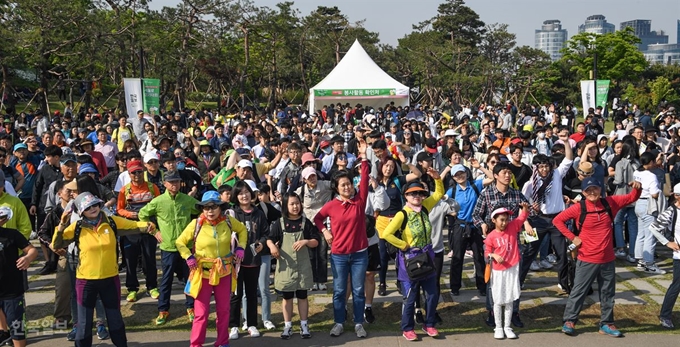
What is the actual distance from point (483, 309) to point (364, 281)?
151 cm

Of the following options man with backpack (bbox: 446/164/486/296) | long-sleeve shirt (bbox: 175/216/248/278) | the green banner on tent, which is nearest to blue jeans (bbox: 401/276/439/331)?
man with backpack (bbox: 446/164/486/296)

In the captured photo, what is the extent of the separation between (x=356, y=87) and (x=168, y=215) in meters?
20.0

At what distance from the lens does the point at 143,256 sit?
249 inches

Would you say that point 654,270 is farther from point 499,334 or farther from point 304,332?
point 304,332

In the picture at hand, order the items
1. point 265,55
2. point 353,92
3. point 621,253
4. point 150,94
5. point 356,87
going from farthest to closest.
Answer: point 265,55 < point 356,87 < point 353,92 < point 150,94 < point 621,253

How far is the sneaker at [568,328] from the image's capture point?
5.41m

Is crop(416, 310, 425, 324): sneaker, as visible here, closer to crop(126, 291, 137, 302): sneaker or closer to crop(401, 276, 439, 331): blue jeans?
crop(401, 276, 439, 331): blue jeans

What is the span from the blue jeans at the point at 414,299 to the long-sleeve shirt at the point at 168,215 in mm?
2219

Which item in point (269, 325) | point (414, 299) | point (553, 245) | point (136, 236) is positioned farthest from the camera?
point (553, 245)

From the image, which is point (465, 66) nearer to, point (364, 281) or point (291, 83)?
point (291, 83)

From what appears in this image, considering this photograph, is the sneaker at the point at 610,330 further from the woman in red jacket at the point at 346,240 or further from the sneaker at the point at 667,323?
the woman in red jacket at the point at 346,240

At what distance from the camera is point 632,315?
5.92 meters

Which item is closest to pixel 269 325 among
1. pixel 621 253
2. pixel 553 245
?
pixel 553 245

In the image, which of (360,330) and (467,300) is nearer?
(360,330)
